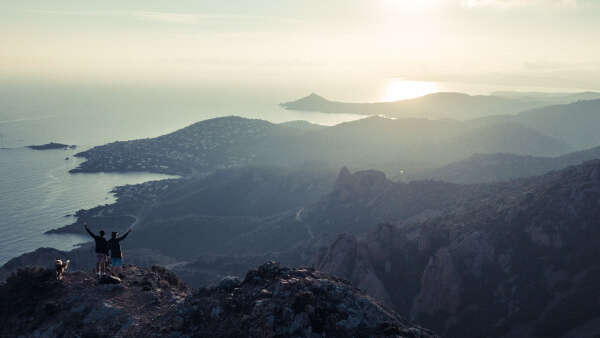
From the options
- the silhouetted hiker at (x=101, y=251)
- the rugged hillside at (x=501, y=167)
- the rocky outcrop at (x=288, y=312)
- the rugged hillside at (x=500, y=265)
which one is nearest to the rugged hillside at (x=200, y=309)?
the rocky outcrop at (x=288, y=312)

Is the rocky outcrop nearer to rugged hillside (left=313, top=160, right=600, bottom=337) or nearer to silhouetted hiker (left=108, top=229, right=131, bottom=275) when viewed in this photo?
silhouetted hiker (left=108, top=229, right=131, bottom=275)

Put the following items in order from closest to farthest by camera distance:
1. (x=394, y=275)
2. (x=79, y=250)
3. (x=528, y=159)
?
1. (x=394, y=275)
2. (x=79, y=250)
3. (x=528, y=159)

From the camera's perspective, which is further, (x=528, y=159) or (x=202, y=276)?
(x=528, y=159)

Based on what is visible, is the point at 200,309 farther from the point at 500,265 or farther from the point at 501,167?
the point at 501,167

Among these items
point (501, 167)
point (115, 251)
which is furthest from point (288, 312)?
point (501, 167)

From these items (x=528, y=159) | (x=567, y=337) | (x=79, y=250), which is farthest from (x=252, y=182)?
(x=567, y=337)

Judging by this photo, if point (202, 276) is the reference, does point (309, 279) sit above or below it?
above

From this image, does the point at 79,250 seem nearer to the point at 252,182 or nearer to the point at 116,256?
the point at 252,182
